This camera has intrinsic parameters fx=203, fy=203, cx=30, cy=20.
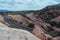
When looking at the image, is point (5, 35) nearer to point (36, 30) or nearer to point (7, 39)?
point (7, 39)

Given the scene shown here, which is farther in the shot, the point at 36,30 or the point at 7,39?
the point at 36,30

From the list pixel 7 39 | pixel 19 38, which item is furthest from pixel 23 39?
pixel 7 39

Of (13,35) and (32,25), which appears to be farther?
(32,25)

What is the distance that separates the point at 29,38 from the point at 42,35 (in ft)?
5.00

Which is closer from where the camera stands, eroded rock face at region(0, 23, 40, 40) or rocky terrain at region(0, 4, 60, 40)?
eroded rock face at region(0, 23, 40, 40)

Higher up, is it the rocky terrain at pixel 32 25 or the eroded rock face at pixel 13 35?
the eroded rock face at pixel 13 35

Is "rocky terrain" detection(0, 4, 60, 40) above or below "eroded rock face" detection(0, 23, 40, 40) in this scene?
below

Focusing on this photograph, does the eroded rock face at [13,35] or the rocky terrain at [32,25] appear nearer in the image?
the eroded rock face at [13,35]

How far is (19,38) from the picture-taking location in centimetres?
526

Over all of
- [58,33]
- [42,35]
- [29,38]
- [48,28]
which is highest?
[29,38]

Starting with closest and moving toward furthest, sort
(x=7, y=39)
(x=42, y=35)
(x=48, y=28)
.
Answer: (x=7, y=39) → (x=42, y=35) → (x=48, y=28)

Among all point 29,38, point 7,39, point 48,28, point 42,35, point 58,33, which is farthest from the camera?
point 58,33

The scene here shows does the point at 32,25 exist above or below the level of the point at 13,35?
below

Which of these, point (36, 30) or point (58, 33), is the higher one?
point (36, 30)
